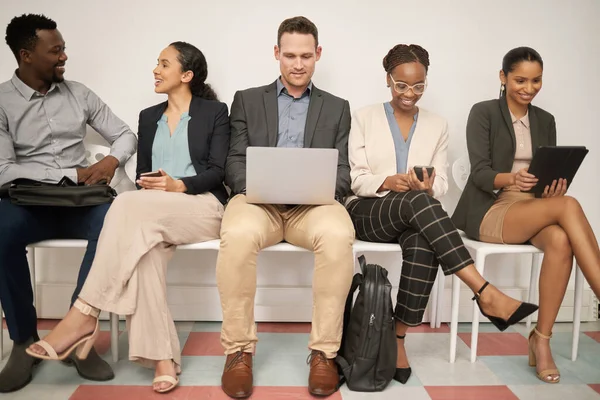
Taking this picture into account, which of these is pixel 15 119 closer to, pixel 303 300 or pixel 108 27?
pixel 108 27

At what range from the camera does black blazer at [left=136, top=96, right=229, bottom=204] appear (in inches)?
90.4

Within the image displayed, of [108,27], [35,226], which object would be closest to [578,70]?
[108,27]

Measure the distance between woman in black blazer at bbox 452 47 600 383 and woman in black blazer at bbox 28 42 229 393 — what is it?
1.13m

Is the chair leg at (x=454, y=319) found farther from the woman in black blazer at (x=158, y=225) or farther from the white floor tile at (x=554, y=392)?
the woman in black blazer at (x=158, y=225)

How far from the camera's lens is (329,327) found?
1.87m

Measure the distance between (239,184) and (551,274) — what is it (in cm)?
130

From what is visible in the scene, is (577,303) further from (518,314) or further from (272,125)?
(272,125)

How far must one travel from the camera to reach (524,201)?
7.15 feet

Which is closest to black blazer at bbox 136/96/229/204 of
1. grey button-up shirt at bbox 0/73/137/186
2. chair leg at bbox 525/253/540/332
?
grey button-up shirt at bbox 0/73/137/186

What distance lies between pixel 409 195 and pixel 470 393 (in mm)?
750

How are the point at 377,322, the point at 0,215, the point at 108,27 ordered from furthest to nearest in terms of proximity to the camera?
1. the point at 108,27
2. the point at 0,215
3. the point at 377,322

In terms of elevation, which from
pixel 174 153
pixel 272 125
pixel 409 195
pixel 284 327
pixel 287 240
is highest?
pixel 272 125

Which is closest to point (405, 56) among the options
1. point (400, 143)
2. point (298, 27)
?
point (400, 143)

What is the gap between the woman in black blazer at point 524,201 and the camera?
2.03 m
